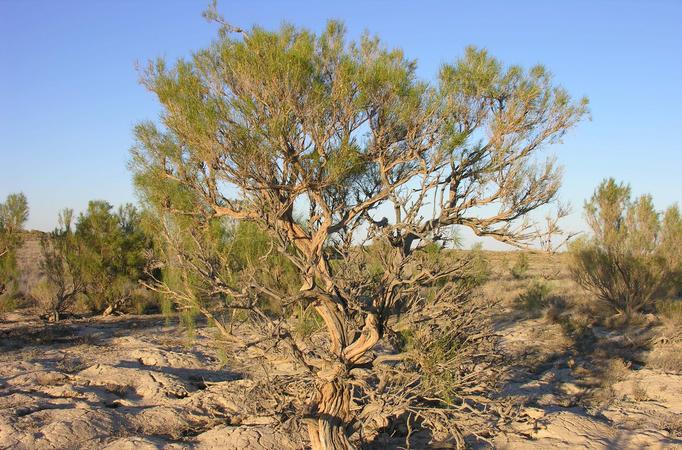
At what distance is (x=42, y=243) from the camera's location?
1642 cm

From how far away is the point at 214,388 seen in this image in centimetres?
948

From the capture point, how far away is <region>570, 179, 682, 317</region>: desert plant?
15.2 metres

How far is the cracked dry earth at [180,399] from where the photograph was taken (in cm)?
734

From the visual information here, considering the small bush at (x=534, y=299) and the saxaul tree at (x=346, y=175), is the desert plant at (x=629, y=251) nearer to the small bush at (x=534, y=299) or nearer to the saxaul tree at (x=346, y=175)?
the small bush at (x=534, y=299)

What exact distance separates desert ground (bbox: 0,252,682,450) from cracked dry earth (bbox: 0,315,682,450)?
0.02 metres

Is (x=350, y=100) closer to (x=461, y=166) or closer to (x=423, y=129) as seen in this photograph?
(x=423, y=129)

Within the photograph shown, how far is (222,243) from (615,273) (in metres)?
10.5

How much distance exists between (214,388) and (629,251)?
11.5 metres

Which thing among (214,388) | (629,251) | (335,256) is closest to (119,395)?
(214,388)

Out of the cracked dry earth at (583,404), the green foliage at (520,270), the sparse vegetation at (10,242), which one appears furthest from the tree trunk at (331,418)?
the green foliage at (520,270)

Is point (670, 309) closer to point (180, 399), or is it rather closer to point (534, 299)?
point (534, 299)

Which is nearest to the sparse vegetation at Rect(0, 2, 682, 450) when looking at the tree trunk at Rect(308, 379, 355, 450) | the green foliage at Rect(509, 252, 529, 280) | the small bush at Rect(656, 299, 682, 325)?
the tree trunk at Rect(308, 379, 355, 450)

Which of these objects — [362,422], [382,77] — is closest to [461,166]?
[382,77]

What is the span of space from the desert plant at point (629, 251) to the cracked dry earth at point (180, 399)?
328cm
